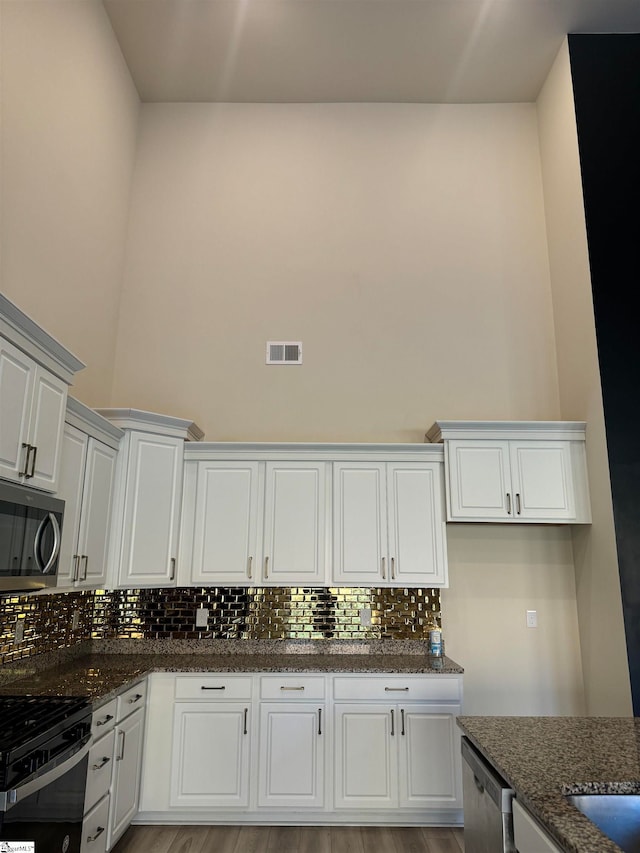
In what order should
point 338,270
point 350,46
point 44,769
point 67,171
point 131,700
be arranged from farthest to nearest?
1. point 338,270
2. point 350,46
3. point 67,171
4. point 131,700
5. point 44,769

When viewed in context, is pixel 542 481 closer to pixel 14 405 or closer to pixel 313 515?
pixel 313 515

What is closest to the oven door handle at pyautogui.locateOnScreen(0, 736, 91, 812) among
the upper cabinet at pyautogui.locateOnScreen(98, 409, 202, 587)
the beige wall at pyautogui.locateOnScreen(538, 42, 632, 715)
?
the upper cabinet at pyautogui.locateOnScreen(98, 409, 202, 587)

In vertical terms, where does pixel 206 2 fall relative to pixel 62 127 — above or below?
above

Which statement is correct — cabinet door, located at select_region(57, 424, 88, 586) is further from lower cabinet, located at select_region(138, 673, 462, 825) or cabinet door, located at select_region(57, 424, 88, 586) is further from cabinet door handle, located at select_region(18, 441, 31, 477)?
lower cabinet, located at select_region(138, 673, 462, 825)

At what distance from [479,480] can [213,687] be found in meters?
2.11

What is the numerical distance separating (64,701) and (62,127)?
324 cm

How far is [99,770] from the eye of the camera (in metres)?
2.73

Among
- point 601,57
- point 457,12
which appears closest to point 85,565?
point 457,12

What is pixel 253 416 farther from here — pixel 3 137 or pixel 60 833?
pixel 60 833

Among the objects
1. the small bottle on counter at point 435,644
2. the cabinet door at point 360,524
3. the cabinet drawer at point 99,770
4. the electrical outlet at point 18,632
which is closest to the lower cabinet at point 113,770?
the cabinet drawer at point 99,770

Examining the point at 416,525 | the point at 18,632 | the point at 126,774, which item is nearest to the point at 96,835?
the point at 126,774

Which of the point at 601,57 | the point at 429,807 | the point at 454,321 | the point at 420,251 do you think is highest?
the point at 601,57

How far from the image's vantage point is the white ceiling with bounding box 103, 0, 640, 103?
13.8ft

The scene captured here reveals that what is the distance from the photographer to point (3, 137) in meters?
2.92
